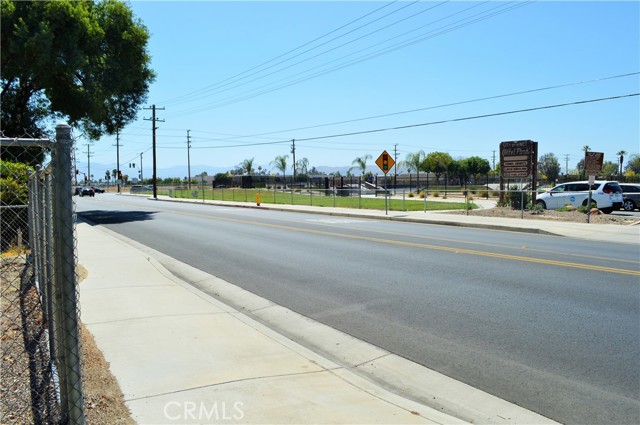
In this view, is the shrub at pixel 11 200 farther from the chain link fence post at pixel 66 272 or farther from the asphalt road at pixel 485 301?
the chain link fence post at pixel 66 272

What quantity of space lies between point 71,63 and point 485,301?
25.8 metres

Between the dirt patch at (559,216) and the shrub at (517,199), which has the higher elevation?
the shrub at (517,199)

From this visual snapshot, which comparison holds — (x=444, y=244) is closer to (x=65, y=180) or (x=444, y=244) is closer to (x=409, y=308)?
(x=409, y=308)

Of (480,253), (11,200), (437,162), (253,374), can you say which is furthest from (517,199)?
(437,162)

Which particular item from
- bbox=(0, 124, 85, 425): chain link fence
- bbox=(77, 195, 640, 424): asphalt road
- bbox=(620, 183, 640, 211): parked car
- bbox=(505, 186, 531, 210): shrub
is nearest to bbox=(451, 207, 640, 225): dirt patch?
bbox=(505, 186, 531, 210): shrub

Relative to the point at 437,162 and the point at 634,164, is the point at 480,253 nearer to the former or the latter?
the point at 437,162

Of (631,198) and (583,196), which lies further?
(631,198)

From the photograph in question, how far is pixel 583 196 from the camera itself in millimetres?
25172

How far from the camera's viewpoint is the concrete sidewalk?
3904 millimetres

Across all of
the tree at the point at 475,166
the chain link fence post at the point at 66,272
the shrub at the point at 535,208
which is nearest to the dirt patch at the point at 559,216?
the shrub at the point at 535,208

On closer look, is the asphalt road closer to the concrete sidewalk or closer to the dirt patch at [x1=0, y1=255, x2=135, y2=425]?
the concrete sidewalk

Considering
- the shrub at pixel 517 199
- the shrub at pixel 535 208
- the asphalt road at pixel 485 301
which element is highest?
the shrub at pixel 517 199

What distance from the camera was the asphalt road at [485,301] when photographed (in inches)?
188

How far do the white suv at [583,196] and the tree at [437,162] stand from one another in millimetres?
76641
